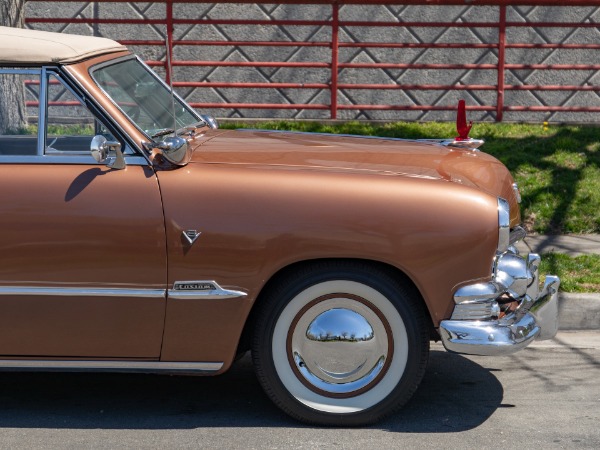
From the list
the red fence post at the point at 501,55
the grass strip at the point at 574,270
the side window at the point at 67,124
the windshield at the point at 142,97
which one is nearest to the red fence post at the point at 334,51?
the red fence post at the point at 501,55

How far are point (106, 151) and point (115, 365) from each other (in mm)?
908

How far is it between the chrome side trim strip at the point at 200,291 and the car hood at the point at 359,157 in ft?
1.76

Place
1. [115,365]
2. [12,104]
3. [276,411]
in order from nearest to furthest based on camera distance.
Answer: [115,365] → [276,411] → [12,104]

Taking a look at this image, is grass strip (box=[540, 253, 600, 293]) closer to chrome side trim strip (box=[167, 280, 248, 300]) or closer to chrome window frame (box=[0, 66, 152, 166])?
chrome side trim strip (box=[167, 280, 248, 300])

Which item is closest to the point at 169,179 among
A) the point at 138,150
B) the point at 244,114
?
the point at 138,150

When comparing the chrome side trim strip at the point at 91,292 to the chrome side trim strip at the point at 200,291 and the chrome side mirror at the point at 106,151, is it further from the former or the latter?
the chrome side mirror at the point at 106,151

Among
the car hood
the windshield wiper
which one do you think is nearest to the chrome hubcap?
the car hood

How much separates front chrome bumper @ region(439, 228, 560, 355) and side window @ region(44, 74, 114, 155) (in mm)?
1688

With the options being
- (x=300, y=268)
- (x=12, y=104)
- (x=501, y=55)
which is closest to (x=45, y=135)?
(x=12, y=104)

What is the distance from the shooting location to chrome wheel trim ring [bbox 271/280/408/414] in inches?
186

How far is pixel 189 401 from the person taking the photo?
5.27m

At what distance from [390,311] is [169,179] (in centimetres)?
108

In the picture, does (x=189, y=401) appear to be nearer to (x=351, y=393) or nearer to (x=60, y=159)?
(x=351, y=393)

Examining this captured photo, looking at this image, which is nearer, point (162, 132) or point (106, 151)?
point (106, 151)
